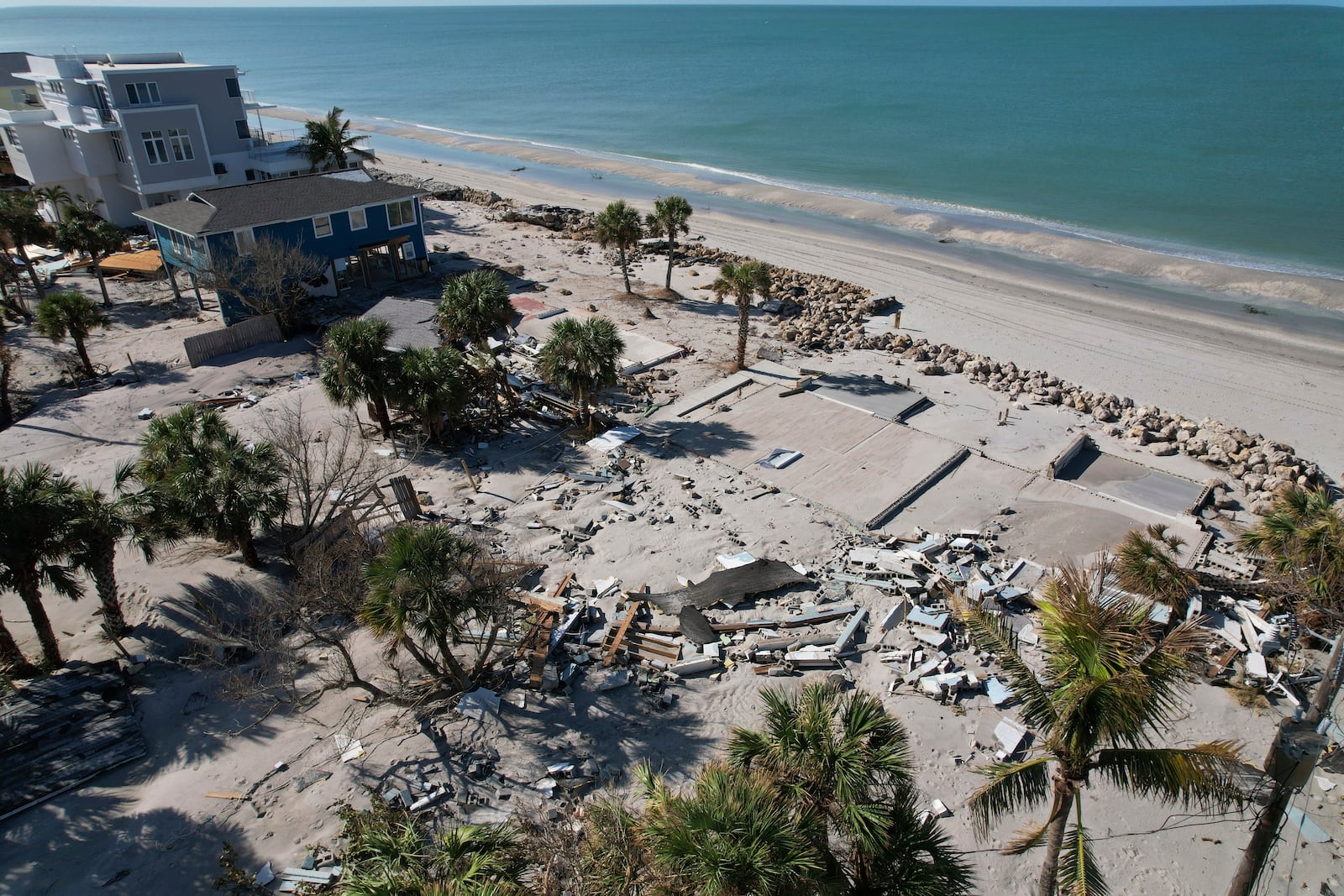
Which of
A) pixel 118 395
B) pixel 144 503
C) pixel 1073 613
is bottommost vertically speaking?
pixel 118 395

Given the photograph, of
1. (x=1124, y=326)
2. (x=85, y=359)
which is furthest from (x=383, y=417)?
(x=1124, y=326)

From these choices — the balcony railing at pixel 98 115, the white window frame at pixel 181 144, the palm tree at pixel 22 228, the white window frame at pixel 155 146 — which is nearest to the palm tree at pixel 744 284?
the palm tree at pixel 22 228

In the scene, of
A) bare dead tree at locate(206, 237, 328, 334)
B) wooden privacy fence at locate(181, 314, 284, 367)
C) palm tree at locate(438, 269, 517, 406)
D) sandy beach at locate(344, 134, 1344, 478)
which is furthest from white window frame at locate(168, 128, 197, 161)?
sandy beach at locate(344, 134, 1344, 478)

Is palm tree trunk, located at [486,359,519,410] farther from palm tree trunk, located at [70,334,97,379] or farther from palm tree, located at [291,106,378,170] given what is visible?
palm tree, located at [291,106,378,170]

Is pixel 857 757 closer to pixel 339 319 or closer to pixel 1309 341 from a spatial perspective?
pixel 339 319

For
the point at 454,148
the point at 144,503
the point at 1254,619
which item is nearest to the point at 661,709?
the point at 144,503

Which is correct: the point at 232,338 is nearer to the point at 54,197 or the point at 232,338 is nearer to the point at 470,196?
the point at 54,197
